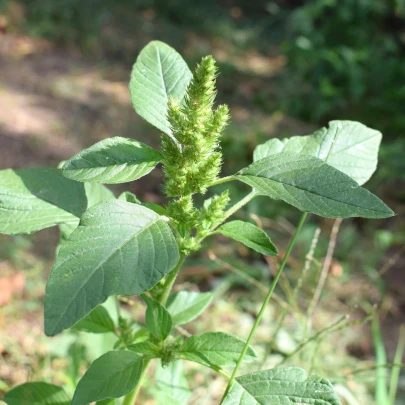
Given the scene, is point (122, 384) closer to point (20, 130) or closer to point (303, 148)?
point (303, 148)

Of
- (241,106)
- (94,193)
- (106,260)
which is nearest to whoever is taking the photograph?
(106,260)

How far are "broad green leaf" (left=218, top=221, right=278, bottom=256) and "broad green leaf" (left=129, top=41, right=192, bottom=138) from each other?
197 millimetres

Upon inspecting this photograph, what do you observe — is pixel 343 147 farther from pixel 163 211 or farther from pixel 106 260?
pixel 106 260

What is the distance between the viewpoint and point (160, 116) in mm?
940

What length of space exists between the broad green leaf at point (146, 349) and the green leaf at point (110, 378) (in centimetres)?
1

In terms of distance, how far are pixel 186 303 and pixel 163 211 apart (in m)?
0.36

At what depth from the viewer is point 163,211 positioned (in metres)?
0.90

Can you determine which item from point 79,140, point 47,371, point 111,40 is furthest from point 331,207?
point 111,40

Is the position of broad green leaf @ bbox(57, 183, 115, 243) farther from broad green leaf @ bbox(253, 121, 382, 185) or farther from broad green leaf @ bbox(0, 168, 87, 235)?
broad green leaf @ bbox(253, 121, 382, 185)

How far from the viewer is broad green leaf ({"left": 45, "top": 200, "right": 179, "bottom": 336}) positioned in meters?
0.67

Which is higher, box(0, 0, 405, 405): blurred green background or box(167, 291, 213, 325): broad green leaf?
box(167, 291, 213, 325): broad green leaf

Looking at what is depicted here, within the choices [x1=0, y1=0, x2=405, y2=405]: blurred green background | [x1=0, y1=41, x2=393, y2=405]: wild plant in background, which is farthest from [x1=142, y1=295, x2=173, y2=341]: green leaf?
[x1=0, y1=0, x2=405, y2=405]: blurred green background

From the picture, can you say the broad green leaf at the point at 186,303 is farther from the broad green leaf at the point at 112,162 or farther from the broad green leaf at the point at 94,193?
the broad green leaf at the point at 112,162

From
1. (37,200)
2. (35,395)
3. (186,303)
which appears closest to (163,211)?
(37,200)
